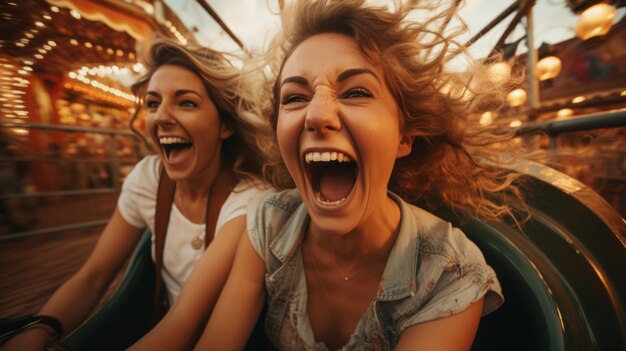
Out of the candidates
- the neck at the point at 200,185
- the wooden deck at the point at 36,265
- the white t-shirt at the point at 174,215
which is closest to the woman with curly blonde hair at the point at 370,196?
the white t-shirt at the point at 174,215

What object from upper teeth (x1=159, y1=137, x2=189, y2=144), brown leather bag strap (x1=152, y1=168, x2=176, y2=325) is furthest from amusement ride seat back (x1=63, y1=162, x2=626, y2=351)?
upper teeth (x1=159, y1=137, x2=189, y2=144)

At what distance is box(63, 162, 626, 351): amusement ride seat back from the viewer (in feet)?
2.21

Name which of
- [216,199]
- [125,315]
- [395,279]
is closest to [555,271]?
[395,279]

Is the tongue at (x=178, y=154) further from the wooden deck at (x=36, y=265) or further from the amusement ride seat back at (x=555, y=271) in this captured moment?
the wooden deck at (x=36, y=265)

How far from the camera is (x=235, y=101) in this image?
4.65 ft

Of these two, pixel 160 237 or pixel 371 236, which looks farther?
pixel 160 237

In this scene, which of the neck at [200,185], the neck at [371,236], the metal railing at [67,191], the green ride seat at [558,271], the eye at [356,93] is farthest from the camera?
the metal railing at [67,191]

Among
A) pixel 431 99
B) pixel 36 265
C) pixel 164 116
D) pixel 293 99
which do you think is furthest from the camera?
pixel 36 265

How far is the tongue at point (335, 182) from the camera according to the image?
101 centimetres

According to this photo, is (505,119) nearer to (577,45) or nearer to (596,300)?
(596,300)

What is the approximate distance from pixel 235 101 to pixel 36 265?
319 centimetres

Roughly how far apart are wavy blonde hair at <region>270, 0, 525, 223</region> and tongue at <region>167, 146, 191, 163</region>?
18.5 inches

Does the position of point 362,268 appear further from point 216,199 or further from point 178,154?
point 178,154

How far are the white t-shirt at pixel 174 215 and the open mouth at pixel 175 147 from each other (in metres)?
0.18
